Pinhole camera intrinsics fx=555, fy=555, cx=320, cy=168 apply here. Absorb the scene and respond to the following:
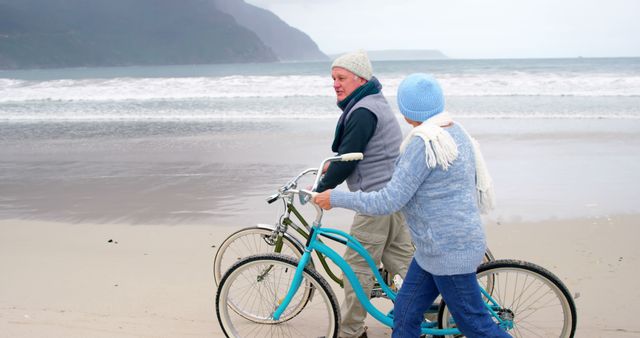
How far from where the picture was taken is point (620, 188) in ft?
22.3

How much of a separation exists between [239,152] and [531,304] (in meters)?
7.36

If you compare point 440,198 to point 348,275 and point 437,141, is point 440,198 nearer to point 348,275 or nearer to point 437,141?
point 437,141

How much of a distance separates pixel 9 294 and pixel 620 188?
6590 mm

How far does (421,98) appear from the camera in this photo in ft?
7.59

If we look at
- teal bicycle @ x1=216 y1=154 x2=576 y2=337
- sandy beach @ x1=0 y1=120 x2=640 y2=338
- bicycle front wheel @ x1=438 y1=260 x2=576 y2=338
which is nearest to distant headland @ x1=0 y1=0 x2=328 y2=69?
sandy beach @ x1=0 y1=120 x2=640 y2=338

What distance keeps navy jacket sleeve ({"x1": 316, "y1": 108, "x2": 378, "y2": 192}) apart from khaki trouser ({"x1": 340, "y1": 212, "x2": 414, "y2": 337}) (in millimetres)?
326

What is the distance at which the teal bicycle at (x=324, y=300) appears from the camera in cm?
278

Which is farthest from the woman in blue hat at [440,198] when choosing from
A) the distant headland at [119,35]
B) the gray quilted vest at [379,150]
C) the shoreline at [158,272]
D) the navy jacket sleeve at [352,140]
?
the distant headland at [119,35]

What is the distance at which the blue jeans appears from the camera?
2428 mm

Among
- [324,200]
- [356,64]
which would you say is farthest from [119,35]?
[324,200]

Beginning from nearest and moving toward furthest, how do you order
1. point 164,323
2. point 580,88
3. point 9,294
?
→ point 164,323, point 9,294, point 580,88

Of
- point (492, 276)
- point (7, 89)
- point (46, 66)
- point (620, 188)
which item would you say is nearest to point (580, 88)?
point (620, 188)

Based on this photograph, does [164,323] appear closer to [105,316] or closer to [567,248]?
[105,316]

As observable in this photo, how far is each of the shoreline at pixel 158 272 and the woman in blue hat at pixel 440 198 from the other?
3.87 ft
